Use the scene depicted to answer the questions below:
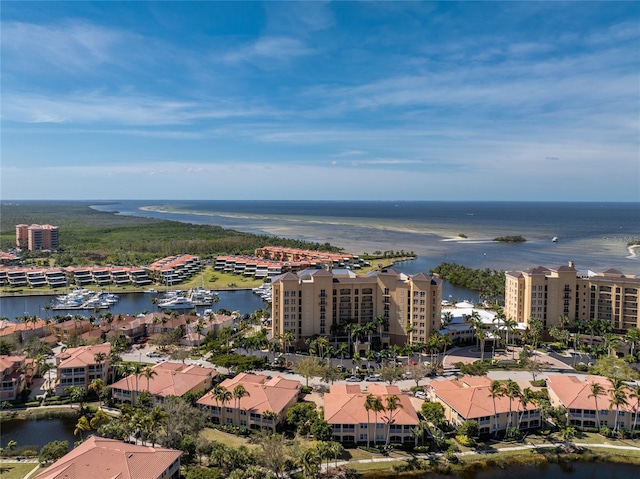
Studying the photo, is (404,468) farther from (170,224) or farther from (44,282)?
(170,224)

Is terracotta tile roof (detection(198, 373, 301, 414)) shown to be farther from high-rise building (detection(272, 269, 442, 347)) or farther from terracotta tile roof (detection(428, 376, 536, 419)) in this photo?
high-rise building (detection(272, 269, 442, 347))

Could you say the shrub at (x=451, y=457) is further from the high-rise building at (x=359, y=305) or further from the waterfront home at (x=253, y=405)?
the high-rise building at (x=359, y=305)

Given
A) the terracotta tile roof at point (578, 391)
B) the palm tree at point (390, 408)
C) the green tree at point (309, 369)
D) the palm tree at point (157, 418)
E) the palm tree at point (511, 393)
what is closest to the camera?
the palm tree at point (157, 418)

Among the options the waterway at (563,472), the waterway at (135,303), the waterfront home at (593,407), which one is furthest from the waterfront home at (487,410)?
the waterway at (135,303)

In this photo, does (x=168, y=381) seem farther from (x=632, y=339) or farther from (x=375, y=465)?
(x=632, y=339)

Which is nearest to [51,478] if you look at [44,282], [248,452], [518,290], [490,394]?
[248,452]

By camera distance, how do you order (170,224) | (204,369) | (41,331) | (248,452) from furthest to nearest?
1. (170,224)
2. (41,331)
3. (204,369)
4. (248,452)

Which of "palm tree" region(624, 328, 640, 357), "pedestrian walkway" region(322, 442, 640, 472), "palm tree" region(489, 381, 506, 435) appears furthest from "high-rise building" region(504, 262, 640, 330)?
"pedestrian walkway" region(322, 442, 640, 472)
